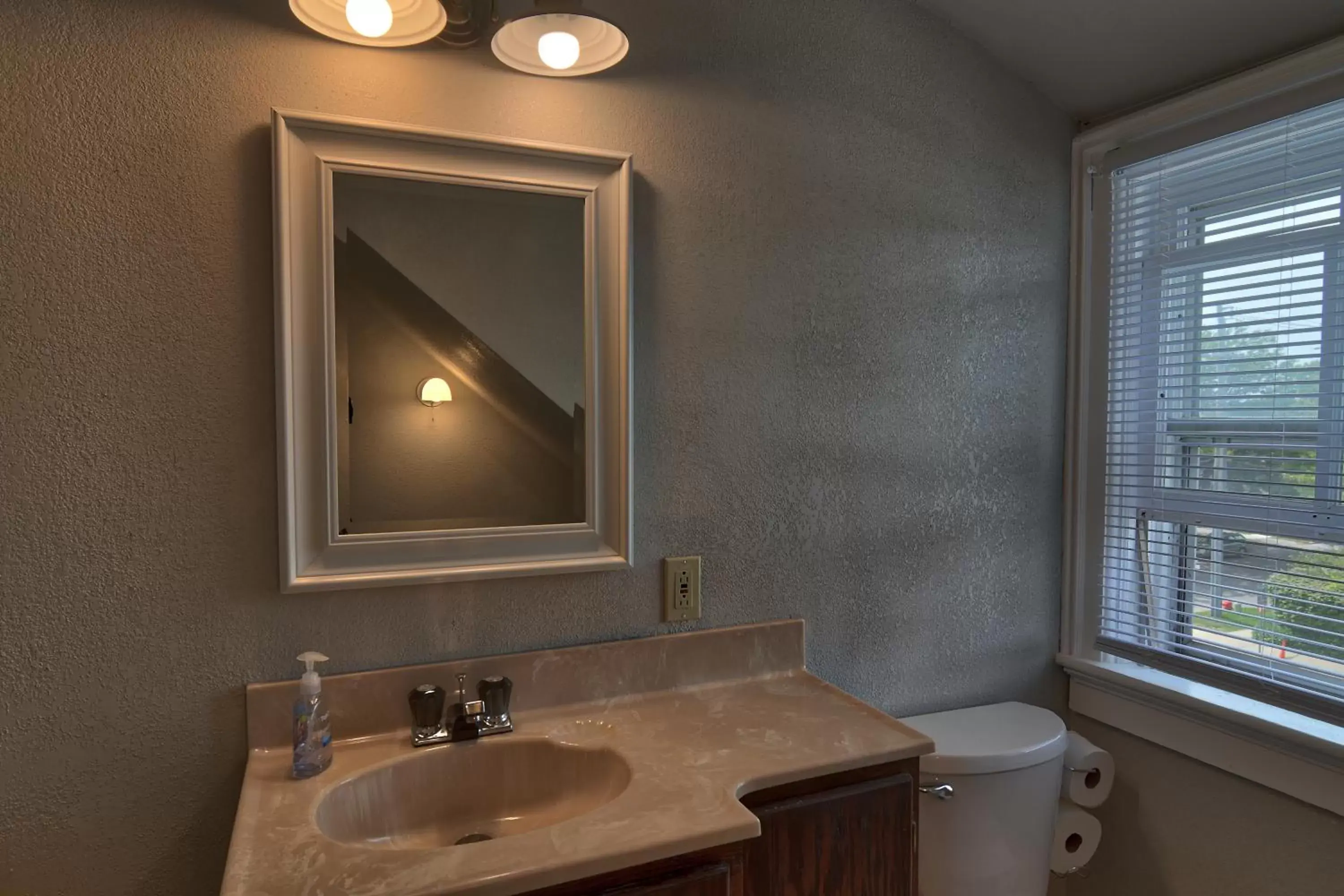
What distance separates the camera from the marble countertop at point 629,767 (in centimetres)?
92

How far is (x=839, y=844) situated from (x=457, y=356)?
1.01 m

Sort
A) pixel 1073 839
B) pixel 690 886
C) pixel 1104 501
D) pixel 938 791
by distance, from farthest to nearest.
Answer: pixel 1104 501 < pixel 1073 839 < pixel 938 791 < pixel 690 886

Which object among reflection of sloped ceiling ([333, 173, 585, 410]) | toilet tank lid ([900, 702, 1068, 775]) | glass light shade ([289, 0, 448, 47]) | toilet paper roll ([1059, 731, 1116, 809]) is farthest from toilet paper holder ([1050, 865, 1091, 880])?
glass light shade ([289, 0, 448, 47])

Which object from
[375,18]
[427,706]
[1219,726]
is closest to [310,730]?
[427,706]

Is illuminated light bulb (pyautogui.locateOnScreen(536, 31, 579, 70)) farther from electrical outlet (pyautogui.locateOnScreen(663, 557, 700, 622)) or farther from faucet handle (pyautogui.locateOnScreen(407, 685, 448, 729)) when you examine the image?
faucet handle (pyautogui.locateOnScreen(407, 685, 448, 729))

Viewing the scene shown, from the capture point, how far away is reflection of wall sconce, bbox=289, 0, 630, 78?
1.20m

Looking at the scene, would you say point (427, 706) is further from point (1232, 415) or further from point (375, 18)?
point (1232, 415)

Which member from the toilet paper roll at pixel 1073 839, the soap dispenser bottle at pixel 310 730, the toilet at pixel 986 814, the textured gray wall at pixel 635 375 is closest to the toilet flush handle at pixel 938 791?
the toilet at pixel 986 814

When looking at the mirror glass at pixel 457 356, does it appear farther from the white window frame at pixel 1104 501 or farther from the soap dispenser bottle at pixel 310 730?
the white window frame at pixel 1104 501

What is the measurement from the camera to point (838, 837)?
1208mm

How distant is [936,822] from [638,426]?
0.97m

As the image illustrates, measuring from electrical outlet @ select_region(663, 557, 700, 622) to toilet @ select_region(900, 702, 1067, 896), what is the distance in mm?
542

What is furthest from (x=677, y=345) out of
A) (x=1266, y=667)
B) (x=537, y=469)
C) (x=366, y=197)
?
(x=1266, y=667)

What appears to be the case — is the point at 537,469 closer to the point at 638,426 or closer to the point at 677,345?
the point at 638,426
